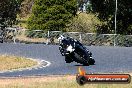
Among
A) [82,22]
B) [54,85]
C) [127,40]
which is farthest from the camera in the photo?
[82,22]

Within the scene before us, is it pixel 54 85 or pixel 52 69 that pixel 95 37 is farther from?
pixel 54 85

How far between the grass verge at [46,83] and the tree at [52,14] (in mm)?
27396

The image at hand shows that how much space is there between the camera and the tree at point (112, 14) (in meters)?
49.9

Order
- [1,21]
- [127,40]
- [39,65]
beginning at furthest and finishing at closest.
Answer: [1,21]
[127,40]
[39,65]

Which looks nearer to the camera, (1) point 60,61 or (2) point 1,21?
(1) point 60,61

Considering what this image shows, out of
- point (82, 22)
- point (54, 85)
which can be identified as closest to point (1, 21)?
point (82, 22)

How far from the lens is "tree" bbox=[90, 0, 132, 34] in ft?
164

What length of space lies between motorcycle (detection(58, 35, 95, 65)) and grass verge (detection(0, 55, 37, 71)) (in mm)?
2514

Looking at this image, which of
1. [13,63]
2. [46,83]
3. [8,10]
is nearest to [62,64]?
[13,63]

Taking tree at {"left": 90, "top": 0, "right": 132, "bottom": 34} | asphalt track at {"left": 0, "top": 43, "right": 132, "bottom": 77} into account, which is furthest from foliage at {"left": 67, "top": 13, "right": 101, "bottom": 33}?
asphalt track at {"left": 0, "top": 43, "right": 132, "bottom": 77}

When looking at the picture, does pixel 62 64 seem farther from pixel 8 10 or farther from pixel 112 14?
pixel 112 14

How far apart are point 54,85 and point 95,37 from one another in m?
26.5

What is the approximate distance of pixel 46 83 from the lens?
16906mm

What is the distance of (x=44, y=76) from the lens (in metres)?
19.8
